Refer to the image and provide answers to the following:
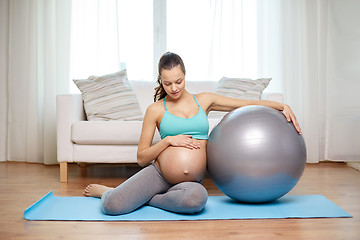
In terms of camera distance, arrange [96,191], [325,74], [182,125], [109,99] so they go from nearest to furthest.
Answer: [182,125] → [96,191] → [109,99] → [325,74]

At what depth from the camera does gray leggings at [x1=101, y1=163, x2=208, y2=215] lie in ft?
7.52

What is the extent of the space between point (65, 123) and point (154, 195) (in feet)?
4.12

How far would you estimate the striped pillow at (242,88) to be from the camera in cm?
381

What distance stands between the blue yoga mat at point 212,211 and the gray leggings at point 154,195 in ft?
0.12

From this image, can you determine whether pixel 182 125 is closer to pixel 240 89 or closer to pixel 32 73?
pixel 240 89

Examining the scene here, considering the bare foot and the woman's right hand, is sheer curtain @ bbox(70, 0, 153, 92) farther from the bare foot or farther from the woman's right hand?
the woman's right hand

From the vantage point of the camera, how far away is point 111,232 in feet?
6.86

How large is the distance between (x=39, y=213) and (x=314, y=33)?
10.6 ft

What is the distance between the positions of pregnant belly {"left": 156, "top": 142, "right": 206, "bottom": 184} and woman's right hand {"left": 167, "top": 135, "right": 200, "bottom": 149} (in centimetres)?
2

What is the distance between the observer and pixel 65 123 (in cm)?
347

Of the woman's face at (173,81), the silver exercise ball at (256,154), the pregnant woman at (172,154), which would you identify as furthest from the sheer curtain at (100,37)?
the silver exercise ball at (256,154)

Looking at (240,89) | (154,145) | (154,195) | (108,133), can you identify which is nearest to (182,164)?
(154,145)

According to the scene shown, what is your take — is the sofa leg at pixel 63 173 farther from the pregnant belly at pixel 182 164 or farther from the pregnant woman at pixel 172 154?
the pregnant belly at pixel 182 164

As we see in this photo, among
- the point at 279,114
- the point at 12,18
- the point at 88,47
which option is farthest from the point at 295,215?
the point at 12,18
